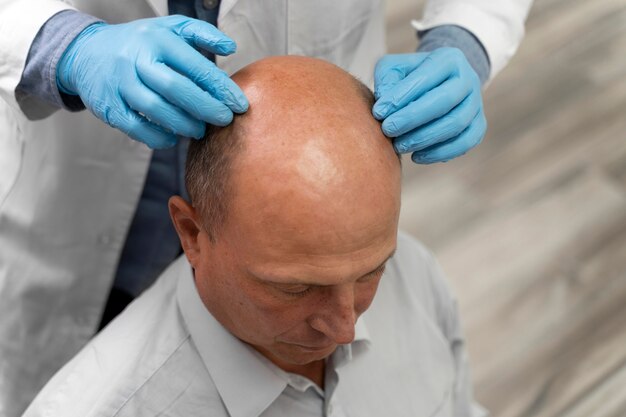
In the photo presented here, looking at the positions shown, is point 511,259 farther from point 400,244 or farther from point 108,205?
point 108,205

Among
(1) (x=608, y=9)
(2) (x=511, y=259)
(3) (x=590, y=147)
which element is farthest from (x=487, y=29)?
(1) (x=608, y=9)

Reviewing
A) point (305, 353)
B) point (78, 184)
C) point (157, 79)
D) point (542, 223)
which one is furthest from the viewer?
point (542, 223)

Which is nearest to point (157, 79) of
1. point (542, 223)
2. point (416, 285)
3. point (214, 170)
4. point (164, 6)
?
point (214, 170)

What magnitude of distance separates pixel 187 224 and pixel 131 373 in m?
0.24

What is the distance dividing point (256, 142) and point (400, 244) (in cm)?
53

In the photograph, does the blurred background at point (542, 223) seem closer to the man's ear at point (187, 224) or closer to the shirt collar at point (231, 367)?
the shirt collar at point (231, 367)

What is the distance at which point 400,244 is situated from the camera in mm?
1497

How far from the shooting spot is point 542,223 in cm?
255

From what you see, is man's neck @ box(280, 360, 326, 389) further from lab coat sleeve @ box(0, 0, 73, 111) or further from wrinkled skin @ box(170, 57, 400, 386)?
lab coat sleeve @ box(0, 0, 73, 111)

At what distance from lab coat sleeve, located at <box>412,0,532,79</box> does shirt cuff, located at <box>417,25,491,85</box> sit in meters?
0.01

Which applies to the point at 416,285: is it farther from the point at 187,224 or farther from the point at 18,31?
the point at 18,31

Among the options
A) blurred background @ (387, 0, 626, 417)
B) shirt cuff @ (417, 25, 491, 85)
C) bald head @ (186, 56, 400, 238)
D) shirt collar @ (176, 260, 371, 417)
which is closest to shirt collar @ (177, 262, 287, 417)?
shirt collar @ (176, 260, 371, 417)

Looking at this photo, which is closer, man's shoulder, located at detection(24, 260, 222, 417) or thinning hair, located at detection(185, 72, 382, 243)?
thinning hair, located at detection(185, 72, 382, 243)

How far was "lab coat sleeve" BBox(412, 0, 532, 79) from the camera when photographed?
1521 mm
